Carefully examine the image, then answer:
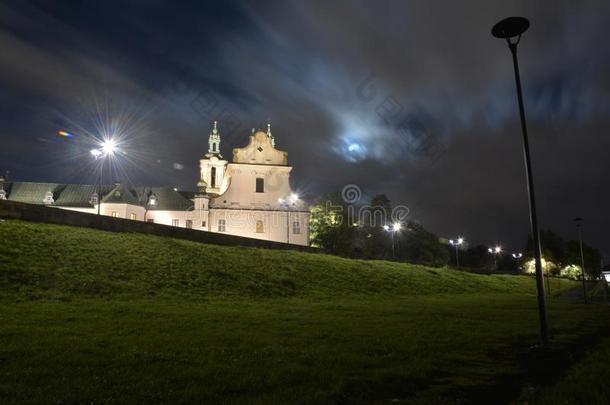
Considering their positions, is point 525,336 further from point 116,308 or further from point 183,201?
point 183,201

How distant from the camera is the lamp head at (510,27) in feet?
37.2

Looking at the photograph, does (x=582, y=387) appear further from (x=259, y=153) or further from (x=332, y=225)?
(x=332, y=225)

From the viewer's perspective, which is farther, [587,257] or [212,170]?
[587,257]

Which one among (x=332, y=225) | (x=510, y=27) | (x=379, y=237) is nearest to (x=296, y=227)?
(x=332, y=225)

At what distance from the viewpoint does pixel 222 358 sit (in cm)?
862

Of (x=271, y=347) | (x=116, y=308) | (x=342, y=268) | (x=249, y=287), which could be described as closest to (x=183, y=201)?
(x=342, y=268)

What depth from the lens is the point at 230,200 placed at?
6316 cm

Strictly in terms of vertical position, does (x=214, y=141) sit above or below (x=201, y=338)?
above

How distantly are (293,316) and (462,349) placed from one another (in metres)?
7.63

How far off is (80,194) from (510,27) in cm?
7186

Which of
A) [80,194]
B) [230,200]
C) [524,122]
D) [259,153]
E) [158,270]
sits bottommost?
[158,270]

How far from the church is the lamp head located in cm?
4899

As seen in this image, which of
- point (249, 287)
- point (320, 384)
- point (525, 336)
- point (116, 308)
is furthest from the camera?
point (249, 287)

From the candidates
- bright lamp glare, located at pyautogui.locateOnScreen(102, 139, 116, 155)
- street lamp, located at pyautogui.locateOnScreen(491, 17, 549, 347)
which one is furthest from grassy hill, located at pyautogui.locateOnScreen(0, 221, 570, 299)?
street lamp, located at pyautogui.locateOnScreen(491, 17, 549, 347)
